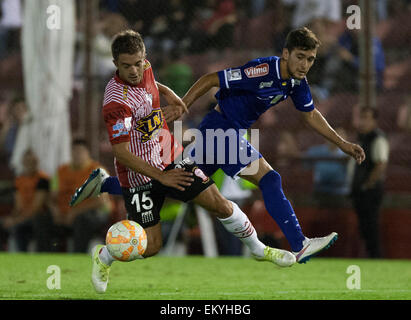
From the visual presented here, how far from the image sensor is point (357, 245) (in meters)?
10.5

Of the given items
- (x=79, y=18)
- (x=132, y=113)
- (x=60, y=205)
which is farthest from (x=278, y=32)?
(x=132, y=113)

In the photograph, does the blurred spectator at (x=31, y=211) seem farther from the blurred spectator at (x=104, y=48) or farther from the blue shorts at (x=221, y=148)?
the blue shorts at (x=221, y=148)

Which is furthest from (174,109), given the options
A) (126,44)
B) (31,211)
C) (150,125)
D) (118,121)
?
(31,211)

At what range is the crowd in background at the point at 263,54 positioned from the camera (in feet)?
35.4

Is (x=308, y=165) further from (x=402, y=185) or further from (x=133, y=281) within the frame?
(x=133, y=281)

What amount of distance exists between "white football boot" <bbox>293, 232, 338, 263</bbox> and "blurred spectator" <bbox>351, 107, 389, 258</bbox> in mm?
3968

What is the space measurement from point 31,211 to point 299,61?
5.26 m

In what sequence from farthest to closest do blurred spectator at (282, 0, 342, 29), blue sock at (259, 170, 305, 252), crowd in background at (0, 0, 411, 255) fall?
1. blurred spectator at (282, 0, 342, 29)
2. crowd in background at (0, 0, 411, 255)
3. blue sock at (259, 170, 305, 252)

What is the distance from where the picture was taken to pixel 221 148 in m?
6.86

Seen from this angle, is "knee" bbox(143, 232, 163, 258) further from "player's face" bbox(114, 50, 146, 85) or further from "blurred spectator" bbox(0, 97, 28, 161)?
"blurred spectator" bbox(0, 97, 28, 161)

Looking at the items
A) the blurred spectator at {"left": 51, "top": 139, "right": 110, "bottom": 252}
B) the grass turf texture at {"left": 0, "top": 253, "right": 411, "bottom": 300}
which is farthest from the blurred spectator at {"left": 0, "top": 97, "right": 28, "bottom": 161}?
the grass turf texture at {"left": 0, "top": 253, "right": 411, "bottom": 300}

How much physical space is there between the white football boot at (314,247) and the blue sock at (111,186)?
1653 millimetres

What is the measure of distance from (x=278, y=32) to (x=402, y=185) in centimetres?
283

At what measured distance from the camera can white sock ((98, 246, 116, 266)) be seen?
6.17m
